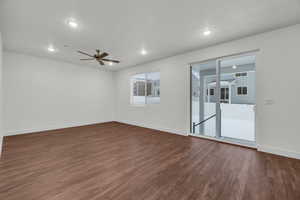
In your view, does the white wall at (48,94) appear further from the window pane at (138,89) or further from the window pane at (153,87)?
the window pane at (153,87)

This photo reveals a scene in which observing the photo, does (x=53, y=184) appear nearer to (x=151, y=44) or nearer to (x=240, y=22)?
(x=151, y=44)

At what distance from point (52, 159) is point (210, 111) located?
4576 millimetres

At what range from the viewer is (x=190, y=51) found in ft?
13.9

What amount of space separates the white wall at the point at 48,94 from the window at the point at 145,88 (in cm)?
167

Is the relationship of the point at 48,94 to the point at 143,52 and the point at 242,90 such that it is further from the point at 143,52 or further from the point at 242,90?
the point at 242,90

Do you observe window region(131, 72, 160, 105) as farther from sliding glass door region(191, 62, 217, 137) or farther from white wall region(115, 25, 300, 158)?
white wall region(115, 25, 300, 158)

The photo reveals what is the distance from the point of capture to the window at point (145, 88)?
5447 millimetres

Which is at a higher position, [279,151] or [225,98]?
[225,98]

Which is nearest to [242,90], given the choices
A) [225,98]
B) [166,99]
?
[225,98]

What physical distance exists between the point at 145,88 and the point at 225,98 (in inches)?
126

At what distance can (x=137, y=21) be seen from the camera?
262 centimetres

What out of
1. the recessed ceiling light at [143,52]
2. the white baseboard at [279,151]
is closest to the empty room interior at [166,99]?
the white baseboard at [279,151]

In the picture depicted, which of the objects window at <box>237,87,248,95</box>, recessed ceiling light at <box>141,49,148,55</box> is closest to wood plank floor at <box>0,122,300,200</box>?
window at <box>237,87,248,95</box>

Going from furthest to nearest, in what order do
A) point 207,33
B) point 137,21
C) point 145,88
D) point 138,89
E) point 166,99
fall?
point 138,89
point 145,88
point 166,99
point 207,33
point 137,21
